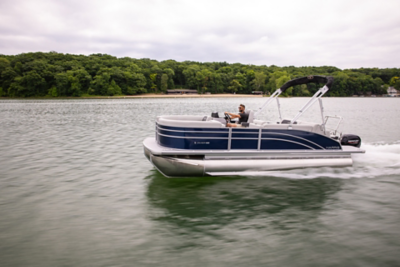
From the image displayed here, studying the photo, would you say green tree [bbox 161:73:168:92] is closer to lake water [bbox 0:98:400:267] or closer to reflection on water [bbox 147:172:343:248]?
lake water [bbox 0:98:400:267]

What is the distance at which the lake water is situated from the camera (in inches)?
174

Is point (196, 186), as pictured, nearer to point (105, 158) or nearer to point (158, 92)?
point (105, 158)

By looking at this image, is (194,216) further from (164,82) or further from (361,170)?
(164,82)

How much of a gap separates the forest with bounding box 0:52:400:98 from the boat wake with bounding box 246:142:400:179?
2374 inches

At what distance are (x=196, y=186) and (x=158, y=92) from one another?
12317 cm

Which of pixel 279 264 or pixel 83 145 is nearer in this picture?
pixel 279 264

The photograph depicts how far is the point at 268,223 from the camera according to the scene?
215 inches

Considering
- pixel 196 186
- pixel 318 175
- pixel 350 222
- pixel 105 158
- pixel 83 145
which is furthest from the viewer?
pixel 83 145

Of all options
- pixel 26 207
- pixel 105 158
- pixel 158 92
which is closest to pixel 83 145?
pixel 105 158

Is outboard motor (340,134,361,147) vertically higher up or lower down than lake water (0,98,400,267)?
higher up

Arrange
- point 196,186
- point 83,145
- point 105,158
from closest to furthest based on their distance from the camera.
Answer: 1. point 196,186
2. point 105,158
3. point 83,145

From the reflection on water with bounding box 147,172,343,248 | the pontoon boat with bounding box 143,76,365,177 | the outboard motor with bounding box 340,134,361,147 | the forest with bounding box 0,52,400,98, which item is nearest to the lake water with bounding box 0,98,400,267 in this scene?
the reflection on water with bounding box 147,172,343,248

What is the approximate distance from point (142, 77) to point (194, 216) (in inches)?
4443

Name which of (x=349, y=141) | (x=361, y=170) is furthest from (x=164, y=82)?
(x=361, y=170)
